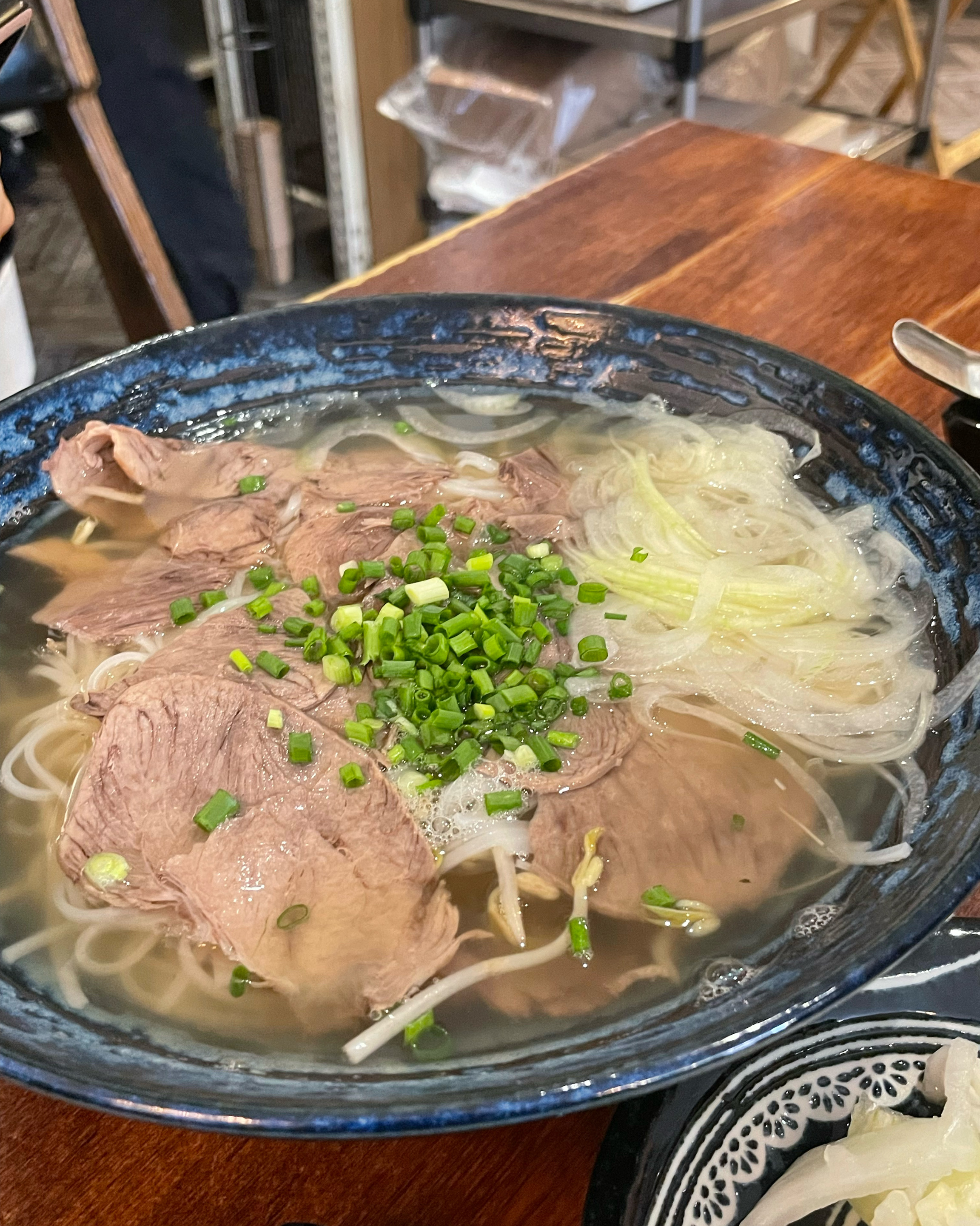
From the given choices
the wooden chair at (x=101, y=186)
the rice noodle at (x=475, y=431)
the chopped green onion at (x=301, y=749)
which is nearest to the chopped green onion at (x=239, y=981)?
the chopped green onion at (x=301, y=749)

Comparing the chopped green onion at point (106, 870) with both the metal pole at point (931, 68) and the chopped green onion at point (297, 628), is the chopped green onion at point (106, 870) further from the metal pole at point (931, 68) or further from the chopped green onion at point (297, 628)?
the metal pole at point (931, 68)

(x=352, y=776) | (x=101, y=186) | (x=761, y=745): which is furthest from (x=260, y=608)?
(x=101, y=186)

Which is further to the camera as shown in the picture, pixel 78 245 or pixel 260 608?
pixel 78 245

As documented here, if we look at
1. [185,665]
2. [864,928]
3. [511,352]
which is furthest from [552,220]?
[864,928]

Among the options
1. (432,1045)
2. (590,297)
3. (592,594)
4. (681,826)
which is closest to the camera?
(432,1045)

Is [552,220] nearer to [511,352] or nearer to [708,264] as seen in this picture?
[708,264]

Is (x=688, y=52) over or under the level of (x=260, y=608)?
over

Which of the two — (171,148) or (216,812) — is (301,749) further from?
(171,148)
